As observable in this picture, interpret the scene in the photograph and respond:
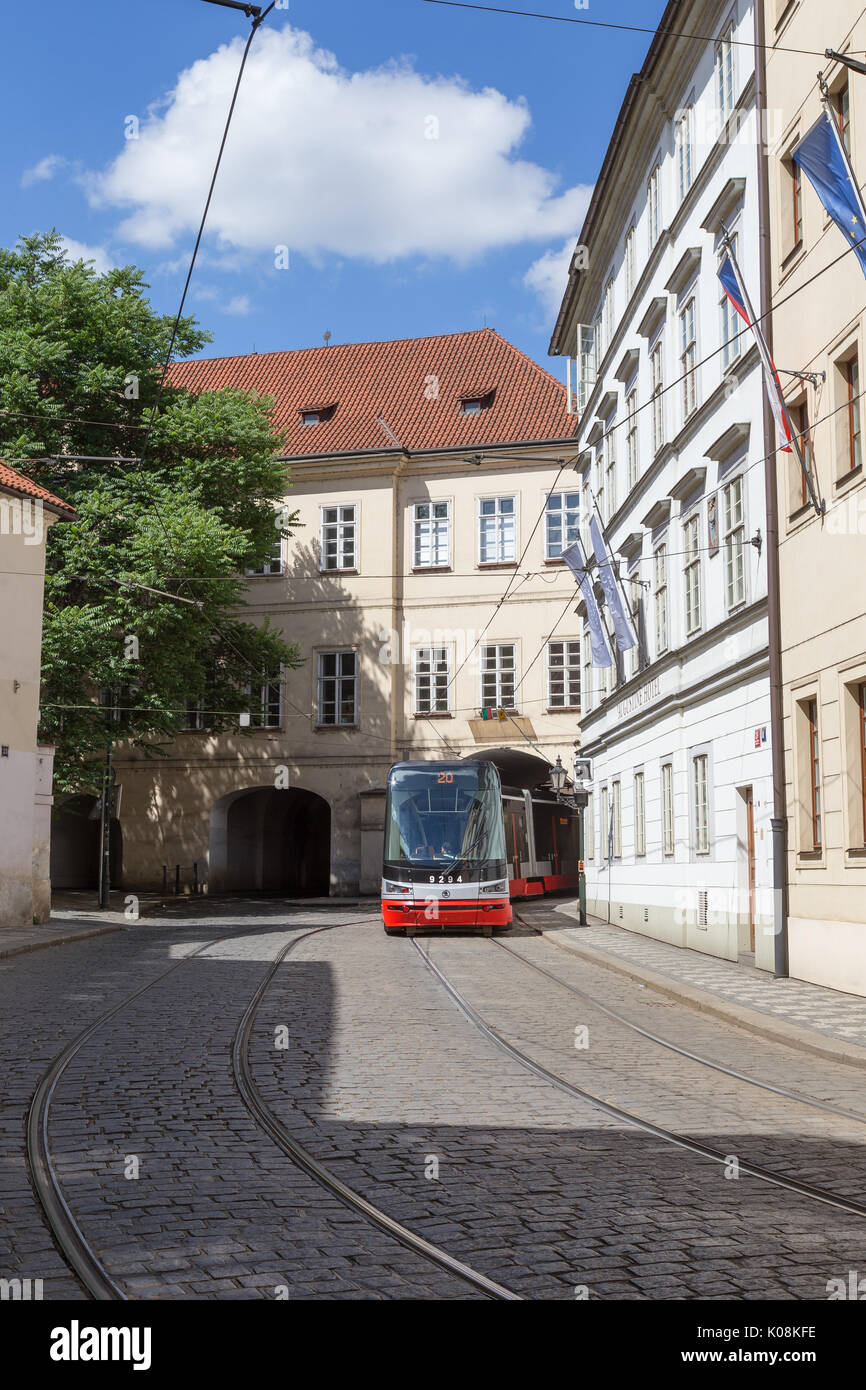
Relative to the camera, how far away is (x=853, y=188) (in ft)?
43.4

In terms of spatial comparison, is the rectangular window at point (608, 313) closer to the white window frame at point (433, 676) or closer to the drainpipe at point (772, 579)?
the drainpipe at point (772, 579)

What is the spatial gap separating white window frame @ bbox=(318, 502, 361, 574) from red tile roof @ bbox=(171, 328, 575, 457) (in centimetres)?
174

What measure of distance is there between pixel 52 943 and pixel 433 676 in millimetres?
21584

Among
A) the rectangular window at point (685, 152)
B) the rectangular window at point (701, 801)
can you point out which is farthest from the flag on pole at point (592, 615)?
the rectangular window at point (685, 152)

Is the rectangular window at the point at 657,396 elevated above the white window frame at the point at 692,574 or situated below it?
above

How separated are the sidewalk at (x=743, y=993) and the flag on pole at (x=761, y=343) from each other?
6.40 m

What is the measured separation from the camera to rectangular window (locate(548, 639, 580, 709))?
4169 cm

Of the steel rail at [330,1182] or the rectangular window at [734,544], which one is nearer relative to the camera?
the steel rail at [330,1182]

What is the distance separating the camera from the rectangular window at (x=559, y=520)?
42500 mm

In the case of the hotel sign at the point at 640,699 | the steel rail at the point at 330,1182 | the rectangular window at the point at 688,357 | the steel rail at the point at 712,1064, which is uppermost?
the rectangular window at the point at 688,357

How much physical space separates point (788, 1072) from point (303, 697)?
110 feet

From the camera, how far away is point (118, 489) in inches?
1372

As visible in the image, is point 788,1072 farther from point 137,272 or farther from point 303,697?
point 303,697

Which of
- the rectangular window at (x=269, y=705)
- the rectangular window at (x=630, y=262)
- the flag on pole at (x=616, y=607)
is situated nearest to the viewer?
the flag on pole at (x=616, y=607)
